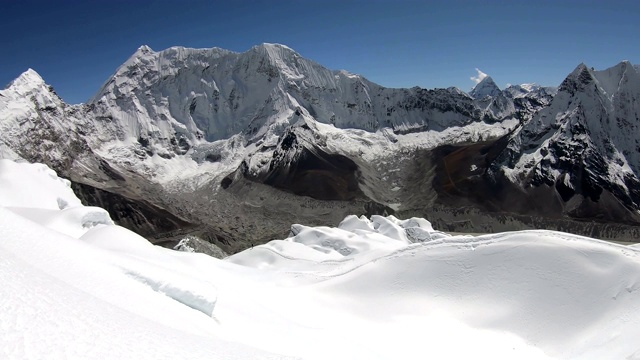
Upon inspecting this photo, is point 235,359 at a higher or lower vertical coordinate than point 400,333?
higher

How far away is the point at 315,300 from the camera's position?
132ft

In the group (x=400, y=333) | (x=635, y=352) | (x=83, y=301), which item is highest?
(x=83, y=301)

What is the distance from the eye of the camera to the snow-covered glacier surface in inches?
500

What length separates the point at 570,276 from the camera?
3622cm

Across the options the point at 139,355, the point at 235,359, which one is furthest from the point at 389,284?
the point at 139,355

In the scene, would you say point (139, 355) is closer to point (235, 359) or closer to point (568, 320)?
point (235, 359)

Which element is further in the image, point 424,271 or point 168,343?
point 424,271

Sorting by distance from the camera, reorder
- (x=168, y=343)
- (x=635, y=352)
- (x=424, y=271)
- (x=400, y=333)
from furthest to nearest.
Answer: (x=424, y=271) < (x=400, y=333) < (x=635, y=352) < (x=168, y=343)

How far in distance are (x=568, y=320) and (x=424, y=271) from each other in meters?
12.3

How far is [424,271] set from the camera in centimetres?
4175

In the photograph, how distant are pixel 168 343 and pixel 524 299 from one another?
31.1 metres

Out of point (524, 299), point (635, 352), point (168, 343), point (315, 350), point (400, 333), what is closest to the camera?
point (168, 343)

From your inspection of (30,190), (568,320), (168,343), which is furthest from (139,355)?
(30,190)

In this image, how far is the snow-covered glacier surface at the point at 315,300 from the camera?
12711mm
